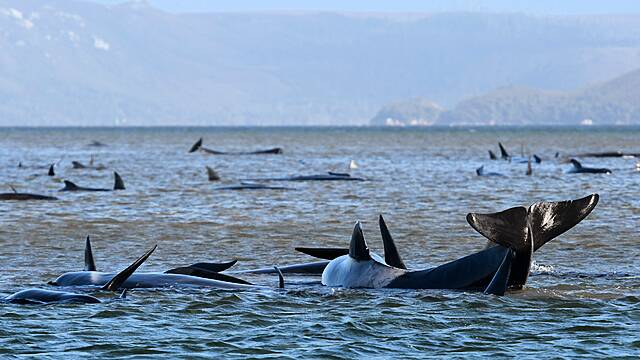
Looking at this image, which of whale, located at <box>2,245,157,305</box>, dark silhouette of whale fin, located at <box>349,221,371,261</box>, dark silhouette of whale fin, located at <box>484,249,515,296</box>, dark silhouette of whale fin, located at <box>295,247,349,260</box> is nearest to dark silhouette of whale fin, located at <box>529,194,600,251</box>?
dark silhouette of whale fin, located at <box>484,249,515,296</box>

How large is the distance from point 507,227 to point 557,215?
583mm

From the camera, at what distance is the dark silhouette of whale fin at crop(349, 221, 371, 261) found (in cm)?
1531

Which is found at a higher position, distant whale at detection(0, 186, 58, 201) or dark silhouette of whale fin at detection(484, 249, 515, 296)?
dark silhouette of whale fin at detection(484, 249, 515, 296)

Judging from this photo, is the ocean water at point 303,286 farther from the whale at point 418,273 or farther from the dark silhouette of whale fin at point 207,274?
the dark silhouette of whale fin at point 207,274

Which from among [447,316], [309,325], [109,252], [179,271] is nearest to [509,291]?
[447,316]

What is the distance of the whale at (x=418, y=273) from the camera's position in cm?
1492

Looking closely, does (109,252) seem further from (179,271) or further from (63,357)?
(63,357)

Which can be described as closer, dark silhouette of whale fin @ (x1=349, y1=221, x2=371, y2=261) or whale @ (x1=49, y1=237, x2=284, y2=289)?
dark silhouette of whale fin @ (x1=349, y1=221, x2=371, y2=261)

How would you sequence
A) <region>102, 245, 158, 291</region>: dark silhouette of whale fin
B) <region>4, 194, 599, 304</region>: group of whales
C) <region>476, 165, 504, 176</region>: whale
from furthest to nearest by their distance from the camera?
Result: 1. <region>476, 165, 504, 176</region>: whale
2. <region>102, 245, 158, 291</region>: dark silhouette of whale fin
3. <region>4, 194, 599, 304</region>: group of whales

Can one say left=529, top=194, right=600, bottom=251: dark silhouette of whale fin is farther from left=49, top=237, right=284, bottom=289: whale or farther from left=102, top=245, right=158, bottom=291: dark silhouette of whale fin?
left=102, top=245, right=158, bottom=291: dark silhouette of whale fin

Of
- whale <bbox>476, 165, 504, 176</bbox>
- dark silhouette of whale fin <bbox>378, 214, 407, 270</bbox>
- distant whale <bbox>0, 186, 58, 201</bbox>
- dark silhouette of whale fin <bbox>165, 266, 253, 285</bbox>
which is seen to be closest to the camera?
dark silhouette of whale fin <bbox>378, 214, 407, 270</bbox>

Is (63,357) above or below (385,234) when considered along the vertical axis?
below

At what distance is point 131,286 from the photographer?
1603 centimetres

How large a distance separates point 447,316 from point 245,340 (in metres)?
2.31
